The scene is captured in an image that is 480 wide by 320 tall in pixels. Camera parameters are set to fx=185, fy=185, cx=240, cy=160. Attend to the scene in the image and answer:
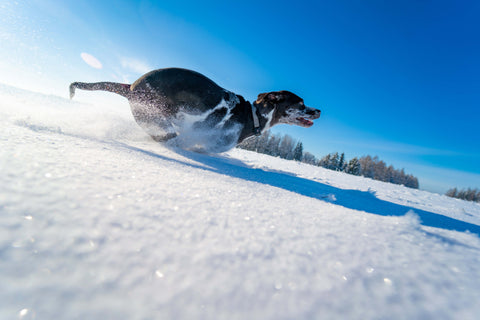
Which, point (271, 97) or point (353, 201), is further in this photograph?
point (271, 97)

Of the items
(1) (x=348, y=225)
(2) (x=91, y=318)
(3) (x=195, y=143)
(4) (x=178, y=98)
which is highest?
(4) (x=178, y=98)

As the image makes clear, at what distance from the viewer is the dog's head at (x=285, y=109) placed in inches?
145

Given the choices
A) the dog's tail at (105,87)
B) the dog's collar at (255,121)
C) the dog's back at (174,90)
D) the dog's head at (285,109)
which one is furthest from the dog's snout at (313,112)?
the dog's tail at (105,87)

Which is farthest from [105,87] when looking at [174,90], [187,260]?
[187,260]

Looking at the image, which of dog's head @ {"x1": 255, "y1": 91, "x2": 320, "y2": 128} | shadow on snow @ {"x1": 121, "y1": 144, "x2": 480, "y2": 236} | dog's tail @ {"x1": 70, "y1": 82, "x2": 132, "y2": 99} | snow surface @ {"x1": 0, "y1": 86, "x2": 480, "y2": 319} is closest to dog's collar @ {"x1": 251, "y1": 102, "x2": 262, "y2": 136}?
dog's head @ {"x1": 255, "y1": 91, "x2": 320, "y2": 128}

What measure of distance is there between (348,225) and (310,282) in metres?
0.50

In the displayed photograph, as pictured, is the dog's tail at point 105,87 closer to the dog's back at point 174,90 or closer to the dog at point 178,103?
the dog at point 178,103

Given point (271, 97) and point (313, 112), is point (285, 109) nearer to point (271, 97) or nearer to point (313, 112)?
point (271, 97)

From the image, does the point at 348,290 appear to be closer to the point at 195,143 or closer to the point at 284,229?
the point at 284,229

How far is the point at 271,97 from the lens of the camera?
3.72 meters

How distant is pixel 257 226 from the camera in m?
0.69

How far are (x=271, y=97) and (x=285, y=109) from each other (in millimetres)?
453

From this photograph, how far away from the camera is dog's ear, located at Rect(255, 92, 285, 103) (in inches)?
146

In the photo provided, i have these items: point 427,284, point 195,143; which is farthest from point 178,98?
point 427,284
